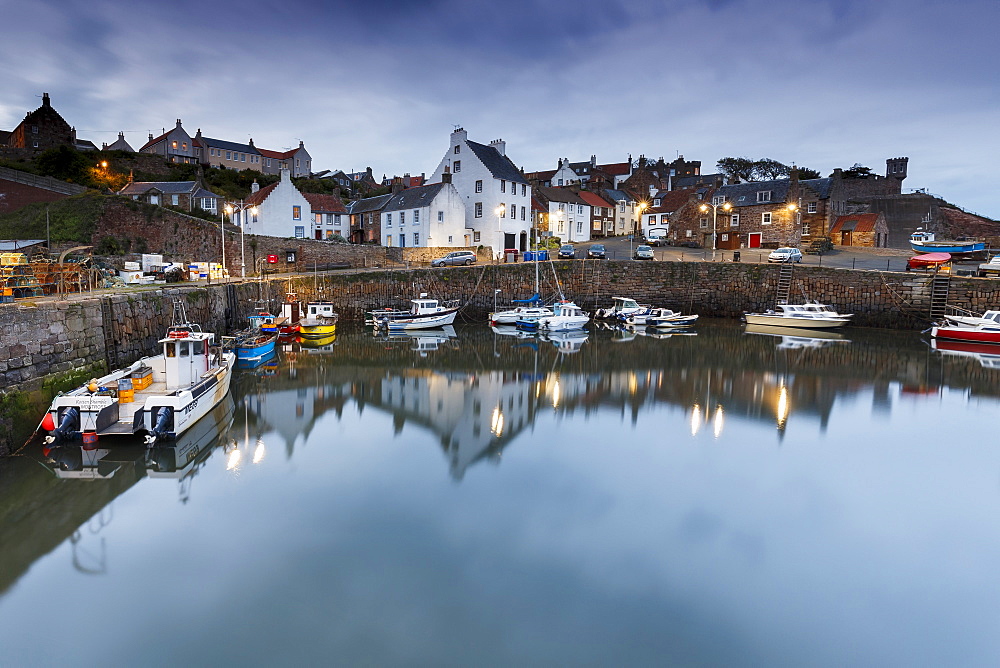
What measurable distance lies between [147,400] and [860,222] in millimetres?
46348

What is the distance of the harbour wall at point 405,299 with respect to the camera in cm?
1338

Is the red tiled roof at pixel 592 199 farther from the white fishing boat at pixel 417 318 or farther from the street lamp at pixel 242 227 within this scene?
the street lamp at pixel 242 227

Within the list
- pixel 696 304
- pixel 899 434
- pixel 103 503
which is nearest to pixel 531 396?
pixel 899 434

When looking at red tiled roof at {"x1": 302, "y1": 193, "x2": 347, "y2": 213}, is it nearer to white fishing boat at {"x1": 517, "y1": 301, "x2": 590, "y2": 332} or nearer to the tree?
white fishing boat at {"x1": 517, "y1": 301, "x2": 590, "y2": 332}

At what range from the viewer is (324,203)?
4591 cm

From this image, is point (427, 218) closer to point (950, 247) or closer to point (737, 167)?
point (950, 247)

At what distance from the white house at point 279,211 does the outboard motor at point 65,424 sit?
3104 centimetres

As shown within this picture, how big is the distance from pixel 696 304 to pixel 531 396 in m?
21.9

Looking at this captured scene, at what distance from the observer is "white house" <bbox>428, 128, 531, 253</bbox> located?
44.1 m

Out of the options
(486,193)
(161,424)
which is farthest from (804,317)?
(161,424)

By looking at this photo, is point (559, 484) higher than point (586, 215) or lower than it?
lower

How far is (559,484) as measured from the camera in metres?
11.1

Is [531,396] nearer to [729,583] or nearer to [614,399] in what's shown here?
[614,399]

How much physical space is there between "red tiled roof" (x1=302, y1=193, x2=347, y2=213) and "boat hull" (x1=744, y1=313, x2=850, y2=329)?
102 feet
